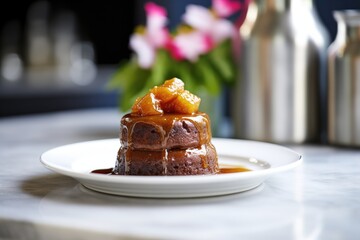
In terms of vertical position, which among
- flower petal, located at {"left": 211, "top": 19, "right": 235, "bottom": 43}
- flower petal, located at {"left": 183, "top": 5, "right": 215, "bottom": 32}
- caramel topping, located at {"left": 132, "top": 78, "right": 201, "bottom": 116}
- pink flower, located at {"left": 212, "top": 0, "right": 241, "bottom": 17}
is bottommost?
caramel topping, located at {"left": 132, "top": 78, "right": 201, "bottom": 116}

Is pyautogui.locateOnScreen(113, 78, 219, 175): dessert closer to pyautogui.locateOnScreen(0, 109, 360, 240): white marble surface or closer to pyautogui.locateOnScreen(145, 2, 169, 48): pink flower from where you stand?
pyautogui.locateOnScreen(0, 109, 360, 240): white marble surface

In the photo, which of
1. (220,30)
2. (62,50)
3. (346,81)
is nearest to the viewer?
(346,81)

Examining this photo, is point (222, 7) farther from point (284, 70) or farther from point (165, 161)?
point (165, 161)

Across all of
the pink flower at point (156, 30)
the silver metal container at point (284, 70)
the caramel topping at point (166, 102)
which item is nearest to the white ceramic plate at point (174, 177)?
the caramel topping at point (166, 102)

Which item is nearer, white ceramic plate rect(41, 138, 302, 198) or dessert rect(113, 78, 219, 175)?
white ceramic plate rect(41, 138, 302, 198)

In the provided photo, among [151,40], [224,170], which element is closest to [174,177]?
[224,170]

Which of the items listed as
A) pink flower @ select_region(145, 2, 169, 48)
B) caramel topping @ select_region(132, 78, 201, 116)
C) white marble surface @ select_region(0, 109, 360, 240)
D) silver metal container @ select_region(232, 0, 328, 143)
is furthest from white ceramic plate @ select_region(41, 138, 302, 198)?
pink flower @ select_region(145, 2, 169, 48)
